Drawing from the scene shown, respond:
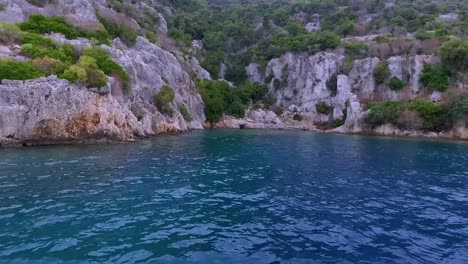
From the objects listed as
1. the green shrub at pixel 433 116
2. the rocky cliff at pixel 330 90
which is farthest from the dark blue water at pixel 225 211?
the rocky cliff at pixel 330 90

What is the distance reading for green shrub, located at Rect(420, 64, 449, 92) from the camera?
7062 centimetres

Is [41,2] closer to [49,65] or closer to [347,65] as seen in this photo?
[49,65]

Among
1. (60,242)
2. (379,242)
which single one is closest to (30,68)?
(60,242)

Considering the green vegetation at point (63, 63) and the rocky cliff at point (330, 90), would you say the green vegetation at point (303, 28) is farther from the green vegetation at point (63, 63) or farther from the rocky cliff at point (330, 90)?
the green vegetation at point (63, 63)

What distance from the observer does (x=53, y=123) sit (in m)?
35.1

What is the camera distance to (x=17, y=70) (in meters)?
35.2

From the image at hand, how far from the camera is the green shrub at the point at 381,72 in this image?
77125mm

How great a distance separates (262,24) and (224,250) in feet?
390

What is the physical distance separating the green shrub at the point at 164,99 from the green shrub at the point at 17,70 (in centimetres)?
1823

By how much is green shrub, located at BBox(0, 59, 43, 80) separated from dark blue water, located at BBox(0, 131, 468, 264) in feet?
38.2

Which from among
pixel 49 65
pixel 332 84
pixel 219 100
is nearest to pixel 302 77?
pixel 332 84

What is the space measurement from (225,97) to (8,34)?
141 ft

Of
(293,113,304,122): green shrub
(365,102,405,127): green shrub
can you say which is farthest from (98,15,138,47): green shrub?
(365,102,405,127): green shrub

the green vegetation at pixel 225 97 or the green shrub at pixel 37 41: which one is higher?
the green shrub at pixel 37 41
